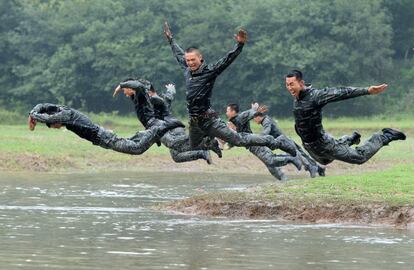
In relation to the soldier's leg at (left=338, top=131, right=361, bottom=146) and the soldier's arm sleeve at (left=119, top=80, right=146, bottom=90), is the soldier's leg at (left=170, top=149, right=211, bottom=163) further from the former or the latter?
the soldier's leg at (left=338, top=131, right=361, bottom=146)

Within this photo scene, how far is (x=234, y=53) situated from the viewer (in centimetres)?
1816

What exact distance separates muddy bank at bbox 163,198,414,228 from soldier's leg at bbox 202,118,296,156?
7.60 feet

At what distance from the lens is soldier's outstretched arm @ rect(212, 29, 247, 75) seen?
17.4 metres

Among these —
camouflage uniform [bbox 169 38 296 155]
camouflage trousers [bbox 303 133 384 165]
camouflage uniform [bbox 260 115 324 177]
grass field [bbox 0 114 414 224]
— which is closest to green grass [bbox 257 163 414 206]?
grass field [bbox 0 114 414 224]

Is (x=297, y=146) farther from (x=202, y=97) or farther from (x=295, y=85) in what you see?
(x=295, y=85)

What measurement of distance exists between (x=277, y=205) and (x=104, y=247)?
20.4 feet

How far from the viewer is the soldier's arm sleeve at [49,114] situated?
65.2 feet

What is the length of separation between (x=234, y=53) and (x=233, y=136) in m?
2.23

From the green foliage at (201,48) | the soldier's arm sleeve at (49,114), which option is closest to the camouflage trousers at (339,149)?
the soldier's arm sleeve at (49,114)

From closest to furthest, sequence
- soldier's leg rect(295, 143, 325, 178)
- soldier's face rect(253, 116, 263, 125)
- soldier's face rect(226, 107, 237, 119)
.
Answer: soldier's face rect(226, 107, 237, 119)
soldier's face rect(253, 116, 263, 125)
soldier's leg rect(295, 143, 325, 178)

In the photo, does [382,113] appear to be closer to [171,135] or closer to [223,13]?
[223,13]

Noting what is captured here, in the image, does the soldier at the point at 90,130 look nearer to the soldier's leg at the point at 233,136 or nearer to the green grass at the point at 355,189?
the soldier's leg at the point at 233,136

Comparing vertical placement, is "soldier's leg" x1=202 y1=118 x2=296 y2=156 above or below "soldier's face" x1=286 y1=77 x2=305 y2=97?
below

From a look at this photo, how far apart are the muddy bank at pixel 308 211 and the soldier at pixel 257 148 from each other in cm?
137
